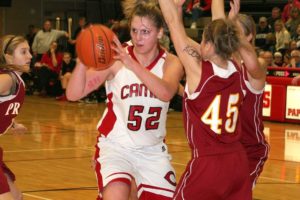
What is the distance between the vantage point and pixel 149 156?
5.13 m

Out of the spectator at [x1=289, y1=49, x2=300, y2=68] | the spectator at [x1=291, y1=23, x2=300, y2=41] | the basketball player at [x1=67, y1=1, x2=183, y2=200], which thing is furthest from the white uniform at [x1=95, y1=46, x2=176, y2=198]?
the spectator at [x1=291, y1=23, x2=300, y2=41]

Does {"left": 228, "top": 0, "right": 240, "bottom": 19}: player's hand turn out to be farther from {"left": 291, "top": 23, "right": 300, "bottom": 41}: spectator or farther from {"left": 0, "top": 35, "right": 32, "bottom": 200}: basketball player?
{"left": 291, "top": 23, "right": 300, "bottom": 41}: spectator

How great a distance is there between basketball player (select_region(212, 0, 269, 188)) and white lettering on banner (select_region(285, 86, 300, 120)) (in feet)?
26.2

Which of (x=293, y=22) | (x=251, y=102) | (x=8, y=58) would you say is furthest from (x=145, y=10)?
(x=293, y=22)

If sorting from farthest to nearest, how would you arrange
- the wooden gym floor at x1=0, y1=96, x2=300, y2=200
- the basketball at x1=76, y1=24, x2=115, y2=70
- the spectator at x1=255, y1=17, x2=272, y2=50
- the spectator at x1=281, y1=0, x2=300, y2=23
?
the spectator at x1=255, y1=17, x2=272, y2=50, the spectator at x1=281, y1=0, x2=300, y2=23, the wooden gym floor at x1=0, y1=96, x2=300, y2=200, the basketball at x1=76, y1=24, x2=115, y2=70

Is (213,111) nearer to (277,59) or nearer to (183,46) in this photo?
(183,46)

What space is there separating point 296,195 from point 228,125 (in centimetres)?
321

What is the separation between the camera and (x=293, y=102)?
13305mm

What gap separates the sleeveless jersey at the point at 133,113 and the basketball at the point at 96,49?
1.08 feet

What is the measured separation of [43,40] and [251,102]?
552 inches

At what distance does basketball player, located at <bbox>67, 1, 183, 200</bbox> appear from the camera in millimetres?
5027

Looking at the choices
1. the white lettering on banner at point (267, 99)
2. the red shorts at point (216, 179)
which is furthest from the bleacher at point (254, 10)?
the red shorts at point (216, 179)

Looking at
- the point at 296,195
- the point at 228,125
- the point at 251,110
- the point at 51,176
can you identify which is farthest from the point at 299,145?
the point at 228,125

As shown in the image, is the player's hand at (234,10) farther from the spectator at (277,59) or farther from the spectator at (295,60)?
the spectator at (277,59)
